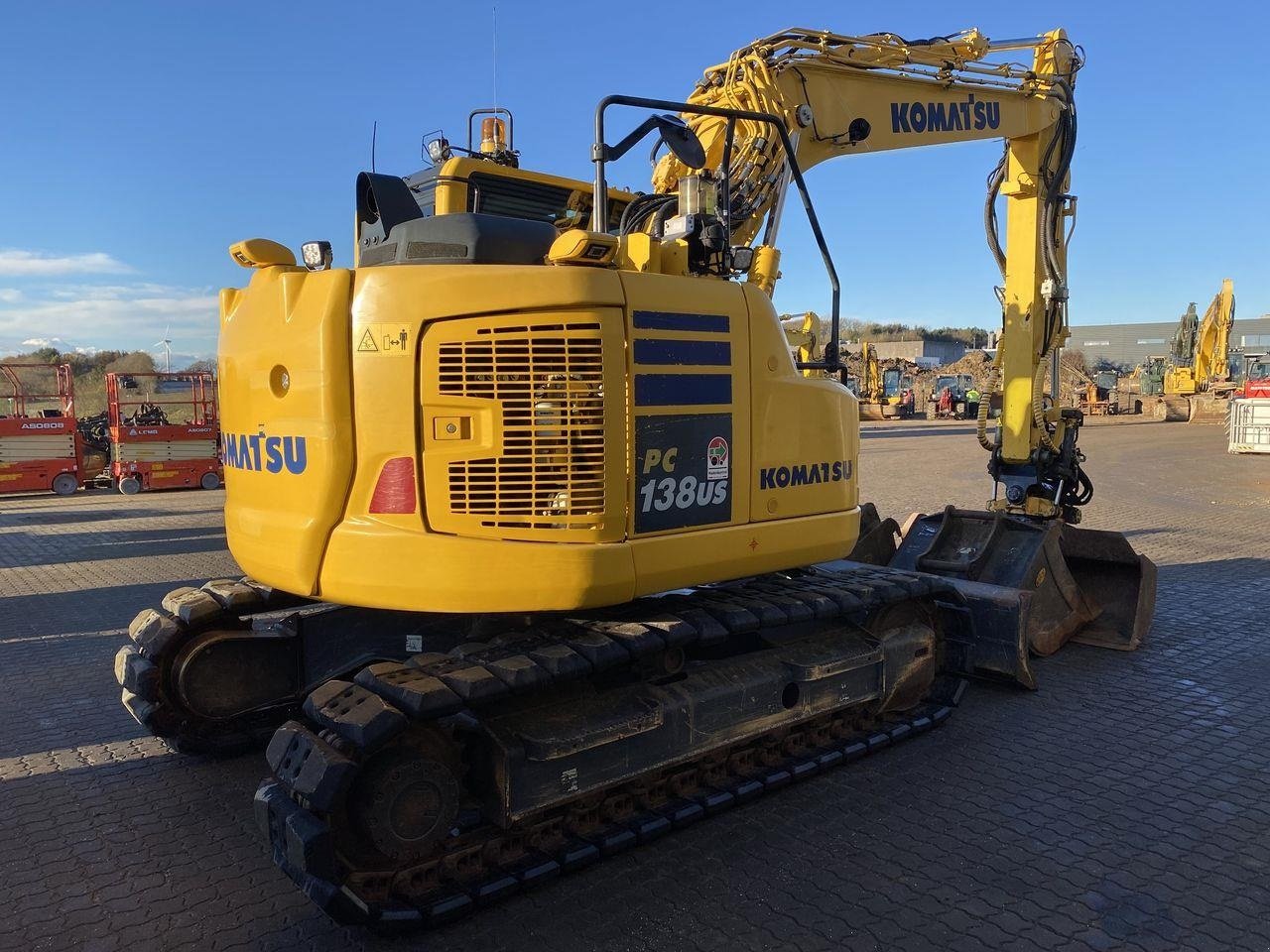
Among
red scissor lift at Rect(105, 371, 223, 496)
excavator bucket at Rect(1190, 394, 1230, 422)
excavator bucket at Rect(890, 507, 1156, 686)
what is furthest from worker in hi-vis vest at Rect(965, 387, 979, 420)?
excavator bucket at Rect(890, 507, 1156, 686)

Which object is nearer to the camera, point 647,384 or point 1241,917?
point 1241,917

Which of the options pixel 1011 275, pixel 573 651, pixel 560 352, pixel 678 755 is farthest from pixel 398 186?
pixel 1011 275

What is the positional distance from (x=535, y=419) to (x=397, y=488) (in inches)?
25.1

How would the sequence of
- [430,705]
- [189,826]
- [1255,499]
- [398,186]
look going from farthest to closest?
1. [1255,499]
2. [398,186]
3. [189,826]
4. [430,705]

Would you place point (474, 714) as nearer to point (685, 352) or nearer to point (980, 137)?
point (685, 352)

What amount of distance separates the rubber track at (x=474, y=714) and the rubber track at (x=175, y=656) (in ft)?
4.84

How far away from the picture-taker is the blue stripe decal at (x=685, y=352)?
3.80 metres

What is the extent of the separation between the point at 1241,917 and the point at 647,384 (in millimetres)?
2997

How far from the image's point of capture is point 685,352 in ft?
13.0

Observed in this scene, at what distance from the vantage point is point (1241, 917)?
3.31 meters

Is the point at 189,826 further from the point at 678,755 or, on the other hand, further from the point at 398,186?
the point at 398,186

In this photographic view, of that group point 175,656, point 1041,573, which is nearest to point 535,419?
point 175,656

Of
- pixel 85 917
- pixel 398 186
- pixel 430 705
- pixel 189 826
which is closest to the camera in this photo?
pixel 430 705

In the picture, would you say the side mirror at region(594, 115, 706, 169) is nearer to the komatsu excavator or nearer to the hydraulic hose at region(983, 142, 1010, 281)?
the komatsu excavator
